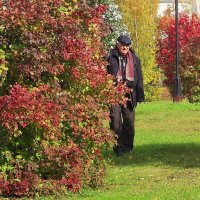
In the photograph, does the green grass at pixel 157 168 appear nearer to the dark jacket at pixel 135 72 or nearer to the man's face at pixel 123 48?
the dark jacket at pixel 135 72

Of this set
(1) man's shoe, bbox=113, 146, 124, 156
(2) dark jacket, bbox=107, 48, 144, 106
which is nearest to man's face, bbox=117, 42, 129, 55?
(2) dark jacket, bbox=107, 48, 144, 106

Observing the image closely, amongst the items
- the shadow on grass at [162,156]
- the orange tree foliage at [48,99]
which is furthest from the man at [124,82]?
the orange tree foliage at [48,99]

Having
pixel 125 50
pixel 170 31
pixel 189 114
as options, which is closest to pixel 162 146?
pixel 125 50

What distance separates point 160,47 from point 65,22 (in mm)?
55468

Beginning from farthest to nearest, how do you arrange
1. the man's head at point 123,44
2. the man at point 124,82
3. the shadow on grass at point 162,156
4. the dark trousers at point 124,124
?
1. the dark trousers at point 124,124
2. the man at point 124,82
3. the man's head at point 123,44
4. the shadow on grass at point 162,156

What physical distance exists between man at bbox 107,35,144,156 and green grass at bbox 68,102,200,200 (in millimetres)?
274

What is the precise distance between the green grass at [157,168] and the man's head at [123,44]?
1.74 meters

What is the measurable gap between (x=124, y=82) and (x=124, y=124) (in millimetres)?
1059

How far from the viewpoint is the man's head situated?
53.2 ft

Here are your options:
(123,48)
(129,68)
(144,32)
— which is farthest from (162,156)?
(144,32)

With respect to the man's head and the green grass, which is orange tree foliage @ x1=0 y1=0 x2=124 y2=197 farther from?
the man's head

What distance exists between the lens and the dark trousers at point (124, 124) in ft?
54.1

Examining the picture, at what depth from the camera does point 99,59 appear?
12.3 m

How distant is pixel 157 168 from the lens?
14.2 m
